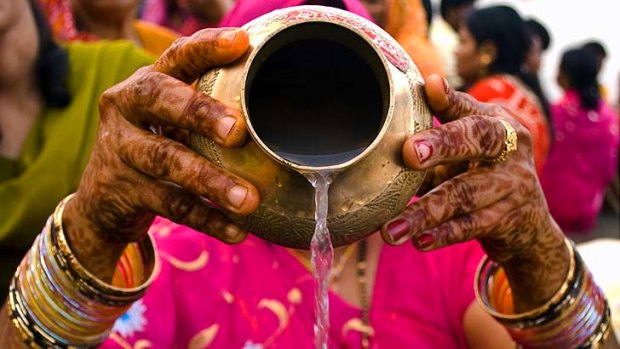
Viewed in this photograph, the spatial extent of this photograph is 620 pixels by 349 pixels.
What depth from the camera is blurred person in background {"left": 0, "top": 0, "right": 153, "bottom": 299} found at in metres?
2.14

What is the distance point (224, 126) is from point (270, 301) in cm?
63

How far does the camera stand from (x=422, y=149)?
3.12 ft

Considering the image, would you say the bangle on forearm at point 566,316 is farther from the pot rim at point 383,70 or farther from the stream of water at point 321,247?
the pot rim at point 383,70

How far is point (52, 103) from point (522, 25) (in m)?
2.33

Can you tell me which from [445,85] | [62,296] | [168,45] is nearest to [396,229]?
[445,85]

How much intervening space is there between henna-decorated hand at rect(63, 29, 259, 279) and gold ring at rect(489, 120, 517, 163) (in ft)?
1.17

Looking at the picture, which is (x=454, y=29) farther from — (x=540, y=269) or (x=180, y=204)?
(x=180, y=204)

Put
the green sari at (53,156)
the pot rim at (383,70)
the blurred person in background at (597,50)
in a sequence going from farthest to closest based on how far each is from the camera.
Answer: the blurred person in background at (597,50)
the green sari at (53,156)
the pot rim at (383,70)

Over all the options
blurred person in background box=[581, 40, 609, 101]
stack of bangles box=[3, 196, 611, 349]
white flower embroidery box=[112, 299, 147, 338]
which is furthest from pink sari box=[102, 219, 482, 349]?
blurred person in background box=[581, 40, 609, 101]

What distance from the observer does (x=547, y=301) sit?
1280 millimetres

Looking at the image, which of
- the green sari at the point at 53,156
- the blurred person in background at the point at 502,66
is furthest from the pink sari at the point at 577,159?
the green sari at the point at 53,156

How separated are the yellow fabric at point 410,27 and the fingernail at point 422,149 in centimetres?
217

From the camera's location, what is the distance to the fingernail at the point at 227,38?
0.94 meters

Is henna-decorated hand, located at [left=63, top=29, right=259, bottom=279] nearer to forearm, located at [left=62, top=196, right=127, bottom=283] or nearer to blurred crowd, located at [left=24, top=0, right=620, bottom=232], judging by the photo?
forearm, located at [left=62, top=196, right=127, bottom=283]
